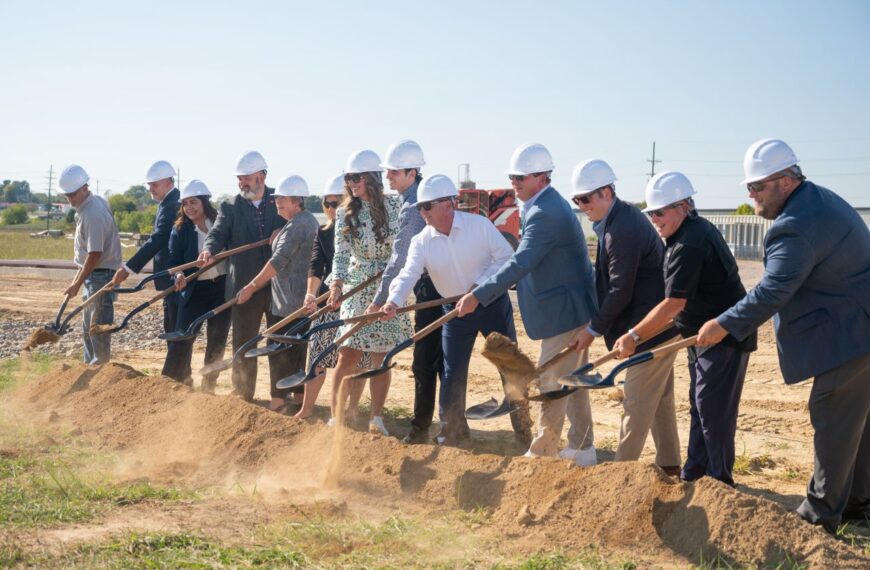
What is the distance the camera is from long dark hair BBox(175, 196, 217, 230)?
8875mm

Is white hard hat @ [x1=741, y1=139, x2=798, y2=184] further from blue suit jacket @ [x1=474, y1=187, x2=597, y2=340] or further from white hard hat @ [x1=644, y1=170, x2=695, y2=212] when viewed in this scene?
blue suit jacket @ [x1=474, y1=187, x2=597, y2=340]

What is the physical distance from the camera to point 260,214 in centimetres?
849

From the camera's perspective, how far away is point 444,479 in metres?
5.59

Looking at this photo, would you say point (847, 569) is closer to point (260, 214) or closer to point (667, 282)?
point (667, 282)

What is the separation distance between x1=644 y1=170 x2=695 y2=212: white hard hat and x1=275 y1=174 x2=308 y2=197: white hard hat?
11.1 ft

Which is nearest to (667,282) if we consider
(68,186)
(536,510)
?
(536,510)

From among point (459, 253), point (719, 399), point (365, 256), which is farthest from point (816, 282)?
point (365, 256)

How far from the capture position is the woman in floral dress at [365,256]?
7.09 m

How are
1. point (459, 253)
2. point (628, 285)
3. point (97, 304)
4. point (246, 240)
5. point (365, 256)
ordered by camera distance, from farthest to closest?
point (97, 304), point (246, 240), point (365, 256), point (459, 253), point (628, 285)

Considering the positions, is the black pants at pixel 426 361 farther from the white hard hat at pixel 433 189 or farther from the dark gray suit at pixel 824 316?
the dark gray suit at pixel 824 316

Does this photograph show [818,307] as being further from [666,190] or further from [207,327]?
[207,327]

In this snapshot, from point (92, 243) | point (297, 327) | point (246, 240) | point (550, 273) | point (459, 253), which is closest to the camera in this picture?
point (550, 273)

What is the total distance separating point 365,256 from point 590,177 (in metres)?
2.11

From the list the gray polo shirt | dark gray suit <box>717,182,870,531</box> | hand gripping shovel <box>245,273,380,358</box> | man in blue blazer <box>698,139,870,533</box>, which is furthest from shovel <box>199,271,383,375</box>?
dark gray suit <box>717,182,870,531</box>
